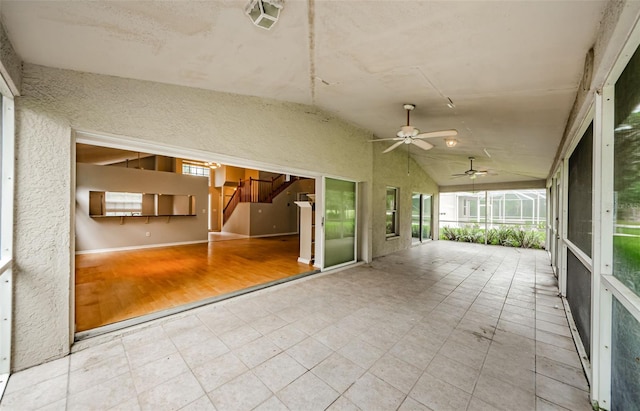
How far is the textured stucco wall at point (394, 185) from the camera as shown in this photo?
21.0ft

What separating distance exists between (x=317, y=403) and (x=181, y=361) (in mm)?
1272

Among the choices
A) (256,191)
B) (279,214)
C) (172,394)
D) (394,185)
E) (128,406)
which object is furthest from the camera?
(279,214)

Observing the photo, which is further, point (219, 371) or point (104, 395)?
point (219, 371)

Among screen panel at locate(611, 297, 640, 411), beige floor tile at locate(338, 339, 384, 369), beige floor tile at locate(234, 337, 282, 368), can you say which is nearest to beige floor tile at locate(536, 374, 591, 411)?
screen panel at locate(611, 297, 640, 411)

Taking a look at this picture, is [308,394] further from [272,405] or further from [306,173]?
[306,173]

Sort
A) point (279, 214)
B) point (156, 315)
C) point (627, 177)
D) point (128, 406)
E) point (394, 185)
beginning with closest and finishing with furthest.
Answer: point (627, 177)
point (128, 406)
point (156, 315)
point (394, 185)
point (279, 214)

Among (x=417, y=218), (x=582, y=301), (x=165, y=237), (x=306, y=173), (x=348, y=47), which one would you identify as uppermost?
(x=348, y=47)

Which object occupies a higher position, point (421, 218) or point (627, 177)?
point (627, 177)

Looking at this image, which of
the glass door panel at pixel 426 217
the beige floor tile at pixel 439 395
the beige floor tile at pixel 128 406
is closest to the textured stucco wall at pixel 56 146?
the beige floor tile at pixel 128 406

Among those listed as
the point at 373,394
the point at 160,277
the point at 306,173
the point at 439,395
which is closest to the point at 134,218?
the point at 160,277

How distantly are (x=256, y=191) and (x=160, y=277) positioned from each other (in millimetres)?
Result: 6866

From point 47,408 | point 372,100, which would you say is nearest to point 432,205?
point 372,100

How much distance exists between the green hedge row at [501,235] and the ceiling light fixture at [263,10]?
10516mm

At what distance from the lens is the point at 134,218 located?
7457 millimetres
